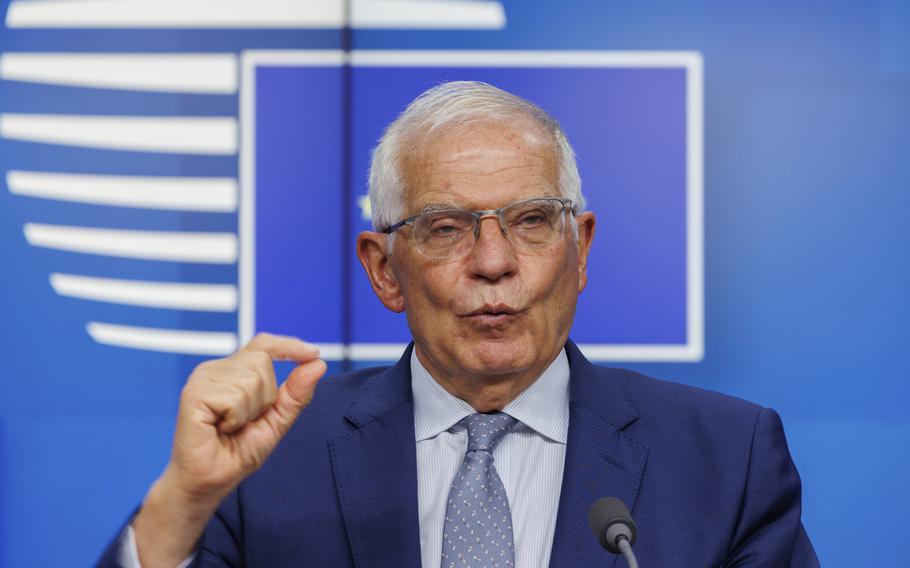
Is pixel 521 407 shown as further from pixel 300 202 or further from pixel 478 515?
pixel 300 202

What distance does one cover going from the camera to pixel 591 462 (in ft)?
5.07

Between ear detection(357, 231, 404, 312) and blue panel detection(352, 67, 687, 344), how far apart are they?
0.93 meters

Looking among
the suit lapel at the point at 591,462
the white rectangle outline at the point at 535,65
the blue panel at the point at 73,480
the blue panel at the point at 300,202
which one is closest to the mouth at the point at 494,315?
the suit lapel at the point at 591,462

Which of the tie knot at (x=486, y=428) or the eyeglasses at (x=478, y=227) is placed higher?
the eyeglasses at (x=478, y=227)

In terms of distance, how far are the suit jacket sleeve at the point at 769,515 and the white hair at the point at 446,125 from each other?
476mm

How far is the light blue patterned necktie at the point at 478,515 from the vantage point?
1464 millimetres

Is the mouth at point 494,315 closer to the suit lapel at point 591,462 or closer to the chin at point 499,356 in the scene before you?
the chin at point 499,356

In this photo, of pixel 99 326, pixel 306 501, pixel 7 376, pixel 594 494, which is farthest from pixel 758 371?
pixel 7 376

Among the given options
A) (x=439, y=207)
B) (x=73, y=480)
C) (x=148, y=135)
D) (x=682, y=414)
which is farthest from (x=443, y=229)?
(x=73, y=480)

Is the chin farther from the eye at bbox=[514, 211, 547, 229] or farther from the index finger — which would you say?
the index finger

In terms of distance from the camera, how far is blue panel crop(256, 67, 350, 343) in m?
2.69

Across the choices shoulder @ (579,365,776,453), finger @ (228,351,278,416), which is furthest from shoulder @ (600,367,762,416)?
finger @ (228,351,278,416)

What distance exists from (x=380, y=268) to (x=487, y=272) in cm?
29

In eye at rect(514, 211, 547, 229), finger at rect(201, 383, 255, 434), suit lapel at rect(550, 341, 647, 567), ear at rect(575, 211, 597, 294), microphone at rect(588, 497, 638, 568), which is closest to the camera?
microphone at rect(588, 497, 638, 568)
